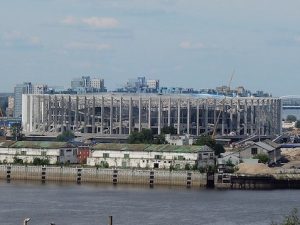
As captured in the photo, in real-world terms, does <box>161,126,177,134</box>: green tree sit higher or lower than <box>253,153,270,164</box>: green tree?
higher

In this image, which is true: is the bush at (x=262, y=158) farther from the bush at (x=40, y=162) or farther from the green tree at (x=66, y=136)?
the green tree at (x=66, y=136)

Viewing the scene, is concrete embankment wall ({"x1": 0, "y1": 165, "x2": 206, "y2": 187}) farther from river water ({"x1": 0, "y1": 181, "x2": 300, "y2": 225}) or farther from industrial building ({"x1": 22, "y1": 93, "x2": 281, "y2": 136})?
industrial building ({"x1": 22, "y1": 93, "x2": 281, "y2": 136})

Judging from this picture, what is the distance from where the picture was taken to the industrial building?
221ft

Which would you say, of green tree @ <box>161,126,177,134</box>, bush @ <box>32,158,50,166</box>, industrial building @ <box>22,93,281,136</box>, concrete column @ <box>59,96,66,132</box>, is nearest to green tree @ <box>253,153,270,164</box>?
bush @ <box>32,158,50,166</box>

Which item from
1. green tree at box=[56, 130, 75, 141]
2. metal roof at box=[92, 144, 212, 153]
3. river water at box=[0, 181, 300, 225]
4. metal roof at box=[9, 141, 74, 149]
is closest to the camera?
river water at box=[0, 181, 300, 225]

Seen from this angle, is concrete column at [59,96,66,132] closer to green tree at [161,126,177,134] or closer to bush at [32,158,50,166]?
green tree at [161,126,177,134]

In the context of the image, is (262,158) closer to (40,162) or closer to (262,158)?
(262,158)

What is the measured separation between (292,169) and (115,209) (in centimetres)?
1380

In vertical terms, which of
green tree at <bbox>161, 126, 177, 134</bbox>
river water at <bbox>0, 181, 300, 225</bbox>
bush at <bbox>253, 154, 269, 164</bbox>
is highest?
green tree at <bbox>161, 126, 177, 134</bbox>

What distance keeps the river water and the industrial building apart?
30.0 meters

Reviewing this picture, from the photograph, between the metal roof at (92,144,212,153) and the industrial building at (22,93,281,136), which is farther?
the industrial building at (22,93,281,136)

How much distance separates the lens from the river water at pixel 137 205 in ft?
86.3

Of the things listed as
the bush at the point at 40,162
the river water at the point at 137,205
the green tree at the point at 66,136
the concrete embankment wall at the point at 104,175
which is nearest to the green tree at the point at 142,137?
the green tree at the point at 66,136

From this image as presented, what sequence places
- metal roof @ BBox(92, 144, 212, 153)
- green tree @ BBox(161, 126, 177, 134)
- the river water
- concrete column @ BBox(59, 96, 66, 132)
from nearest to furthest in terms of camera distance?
the river water < metal roof @ BBox(92, 144, 212, 153) < green tree @ BBox(161, 126, 177, 134) < concrete column @ BBox(59, 96, 66, 132)
